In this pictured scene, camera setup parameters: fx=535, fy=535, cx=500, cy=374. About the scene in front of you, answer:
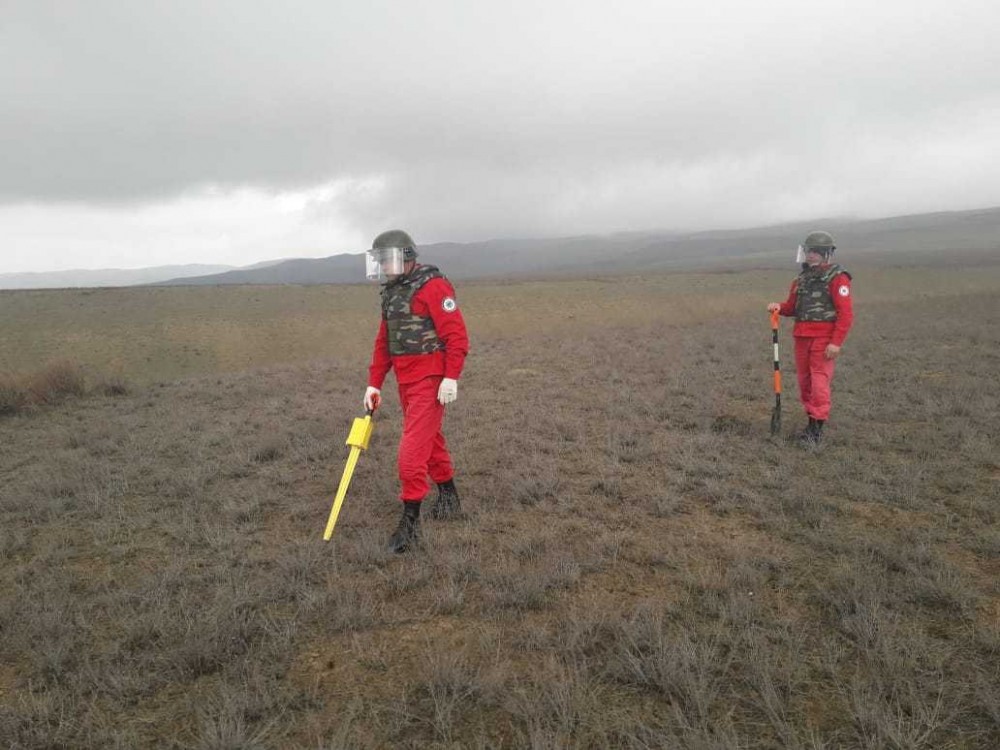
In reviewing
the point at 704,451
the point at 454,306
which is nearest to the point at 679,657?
the point at 454,306

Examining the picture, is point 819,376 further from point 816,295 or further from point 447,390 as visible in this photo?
point 447,390

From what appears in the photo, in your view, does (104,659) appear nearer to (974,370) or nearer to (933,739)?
(933,739)

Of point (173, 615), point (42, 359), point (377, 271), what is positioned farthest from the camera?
point (42, 359)

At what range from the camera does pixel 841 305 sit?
6223 millimetres

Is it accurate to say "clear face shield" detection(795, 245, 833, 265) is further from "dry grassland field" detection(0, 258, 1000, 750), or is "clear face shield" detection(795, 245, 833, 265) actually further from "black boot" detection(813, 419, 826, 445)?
"dry grassland field" detection(0, 258, 1000, 750)

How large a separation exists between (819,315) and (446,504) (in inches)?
197

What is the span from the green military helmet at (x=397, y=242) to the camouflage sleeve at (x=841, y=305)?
4983 millimetres

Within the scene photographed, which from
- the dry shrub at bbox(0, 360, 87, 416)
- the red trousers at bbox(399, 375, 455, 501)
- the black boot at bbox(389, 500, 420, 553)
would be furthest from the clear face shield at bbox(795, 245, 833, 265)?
the dry shrub at bbox(0, 360, 87, 416)

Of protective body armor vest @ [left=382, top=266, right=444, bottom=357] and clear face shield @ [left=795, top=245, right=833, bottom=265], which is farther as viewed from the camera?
clear face shield @ [left=795, top=245, right=833, bottom=265]

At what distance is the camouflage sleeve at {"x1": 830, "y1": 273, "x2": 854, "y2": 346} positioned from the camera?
20.3 feet

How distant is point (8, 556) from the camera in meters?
→ 4.54

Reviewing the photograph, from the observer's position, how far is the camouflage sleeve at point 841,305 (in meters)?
6.19

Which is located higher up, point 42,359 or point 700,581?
point 42,359

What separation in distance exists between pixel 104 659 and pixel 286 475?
3.15 meters
